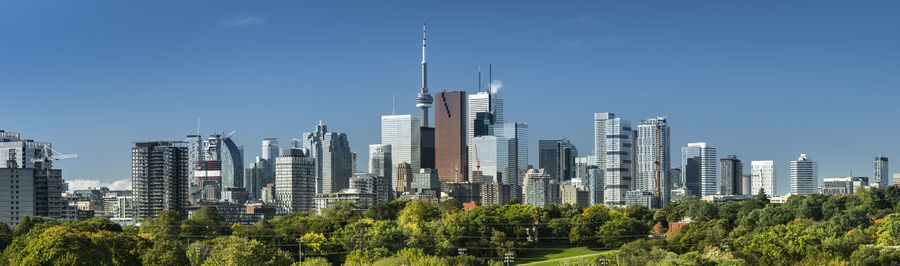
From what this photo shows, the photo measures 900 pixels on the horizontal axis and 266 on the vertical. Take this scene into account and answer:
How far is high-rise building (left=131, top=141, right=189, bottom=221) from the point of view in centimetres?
15650

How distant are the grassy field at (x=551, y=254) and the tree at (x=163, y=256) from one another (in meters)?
26.1

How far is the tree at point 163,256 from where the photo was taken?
56250mm

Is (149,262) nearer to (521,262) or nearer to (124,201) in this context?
(521,262)

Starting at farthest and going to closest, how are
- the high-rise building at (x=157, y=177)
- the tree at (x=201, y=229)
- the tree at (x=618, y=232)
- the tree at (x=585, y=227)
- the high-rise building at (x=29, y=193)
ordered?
the high-rise building at (x=157, y=177) → the high-rise building at (x=29, y=193) → the tree at (x=201, y=229) → the tree at (x=585, y=227) → the tree at (x=618, y=232)

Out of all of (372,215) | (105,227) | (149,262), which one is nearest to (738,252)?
(149,262)

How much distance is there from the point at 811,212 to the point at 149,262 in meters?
56.2

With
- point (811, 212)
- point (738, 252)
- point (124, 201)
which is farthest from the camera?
point (124, 201)

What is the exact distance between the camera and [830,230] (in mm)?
67438

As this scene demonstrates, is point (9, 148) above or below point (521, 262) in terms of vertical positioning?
above

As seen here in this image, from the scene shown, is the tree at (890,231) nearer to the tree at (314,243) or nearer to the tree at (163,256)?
the tree at (314,243)

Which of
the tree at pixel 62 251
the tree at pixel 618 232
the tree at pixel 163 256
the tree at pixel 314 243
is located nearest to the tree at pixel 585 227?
the tree at pixel 618 232

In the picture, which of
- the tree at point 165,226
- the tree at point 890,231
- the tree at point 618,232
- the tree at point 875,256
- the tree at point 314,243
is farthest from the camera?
the tree at point 618,232

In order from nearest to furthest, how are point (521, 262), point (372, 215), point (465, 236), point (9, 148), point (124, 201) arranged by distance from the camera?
1. point (521, 262)
2. point (465, 236)
3. point (372, 215)
4. point (9, 148)
5. point (124, 201)

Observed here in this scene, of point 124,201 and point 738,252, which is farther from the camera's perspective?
point 124,201
